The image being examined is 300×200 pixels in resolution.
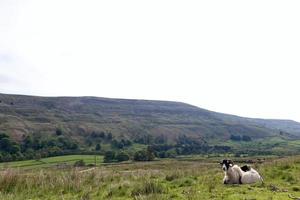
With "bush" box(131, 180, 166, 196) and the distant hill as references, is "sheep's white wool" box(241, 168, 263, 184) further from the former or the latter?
the distant hill

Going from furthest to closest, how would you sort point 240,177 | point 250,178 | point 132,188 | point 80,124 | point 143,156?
point 80,124, point 143,156, point 240,177, point 250,178, point 132,188

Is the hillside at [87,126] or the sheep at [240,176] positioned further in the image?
the hillside at [87,126]

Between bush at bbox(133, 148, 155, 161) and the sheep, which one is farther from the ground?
the sheep

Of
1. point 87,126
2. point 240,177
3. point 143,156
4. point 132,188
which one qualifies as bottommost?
point 143,156

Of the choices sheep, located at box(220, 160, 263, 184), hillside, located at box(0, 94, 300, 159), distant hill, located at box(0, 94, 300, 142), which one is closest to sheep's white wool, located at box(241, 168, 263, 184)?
sheep, located at box(220, 160, 263, 184)

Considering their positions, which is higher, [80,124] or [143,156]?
[80,124]

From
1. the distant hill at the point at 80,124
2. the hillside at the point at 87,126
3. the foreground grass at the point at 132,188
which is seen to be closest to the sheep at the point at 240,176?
the foreground grass at the point at 132,188

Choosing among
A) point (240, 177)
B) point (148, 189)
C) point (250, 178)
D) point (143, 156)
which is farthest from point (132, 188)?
point (143, 156)

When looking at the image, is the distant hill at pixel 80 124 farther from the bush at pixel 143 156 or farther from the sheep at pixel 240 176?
the sheep at pixel 240 176

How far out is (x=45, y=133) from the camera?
115875 millimetres

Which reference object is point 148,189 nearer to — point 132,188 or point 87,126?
point 132,188

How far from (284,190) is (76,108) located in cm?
18883

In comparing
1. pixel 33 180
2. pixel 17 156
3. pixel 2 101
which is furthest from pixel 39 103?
pixel 33 180

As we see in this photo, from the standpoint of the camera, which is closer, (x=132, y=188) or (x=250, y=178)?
(x=132, y=188)
